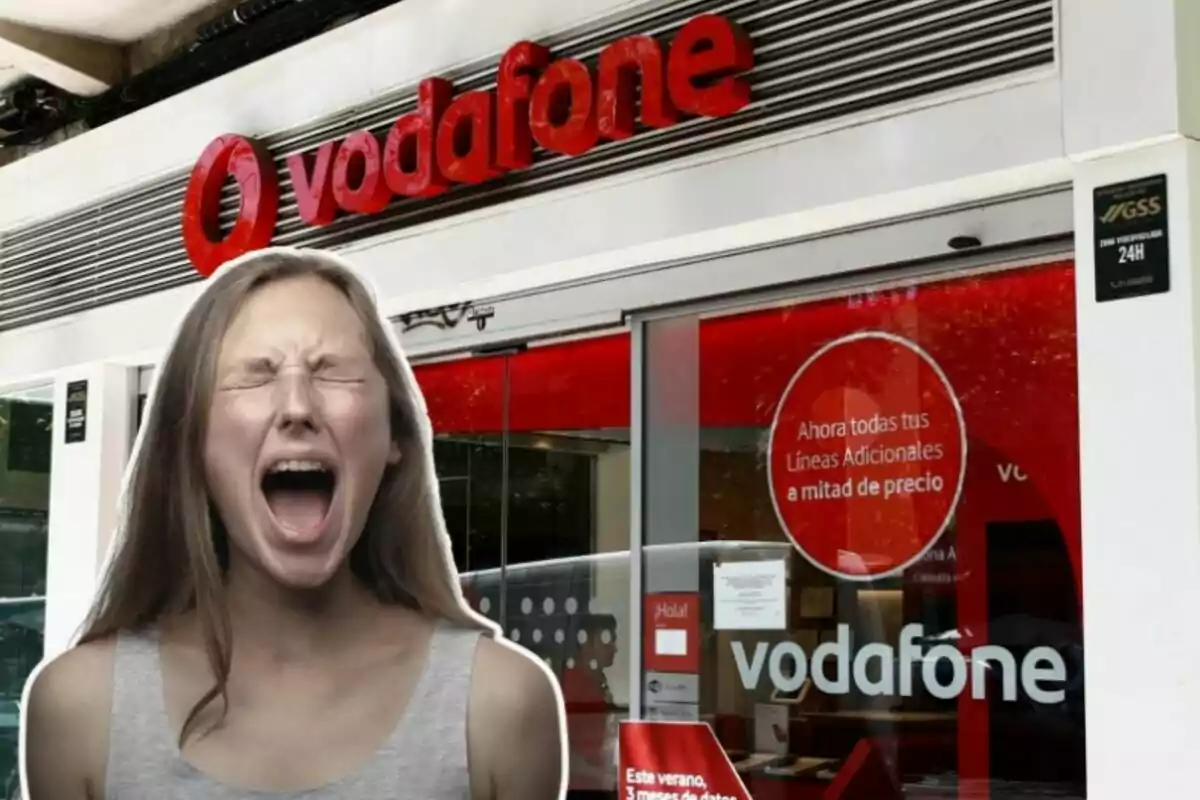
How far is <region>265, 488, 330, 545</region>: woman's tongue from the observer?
7.76 feet

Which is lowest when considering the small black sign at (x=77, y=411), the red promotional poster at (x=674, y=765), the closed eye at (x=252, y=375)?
the red promotional poster at (x=674, y=765)

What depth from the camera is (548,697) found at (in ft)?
7.91

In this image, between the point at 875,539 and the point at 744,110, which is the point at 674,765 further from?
the point at 744,110

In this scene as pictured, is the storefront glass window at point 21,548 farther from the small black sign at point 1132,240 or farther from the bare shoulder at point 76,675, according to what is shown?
the small black sign at point 1132,240

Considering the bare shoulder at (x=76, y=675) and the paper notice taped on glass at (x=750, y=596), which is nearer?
the bare shoulder at (x=76, y=675)

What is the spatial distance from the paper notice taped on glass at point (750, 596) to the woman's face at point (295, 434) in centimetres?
138

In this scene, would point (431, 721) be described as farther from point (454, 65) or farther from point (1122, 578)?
point (454, 65)

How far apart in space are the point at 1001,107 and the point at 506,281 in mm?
1413

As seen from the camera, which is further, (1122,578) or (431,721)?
(1122,578)

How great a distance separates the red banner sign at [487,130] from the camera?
127 inches

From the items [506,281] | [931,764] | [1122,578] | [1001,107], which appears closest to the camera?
[1122,578]

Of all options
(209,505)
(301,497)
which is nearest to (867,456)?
(301,497)

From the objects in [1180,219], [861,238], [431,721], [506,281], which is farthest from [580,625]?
[1180,219]

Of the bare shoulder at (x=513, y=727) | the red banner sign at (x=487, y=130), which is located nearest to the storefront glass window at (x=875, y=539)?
the red banner sign at (x=487, y=130)
